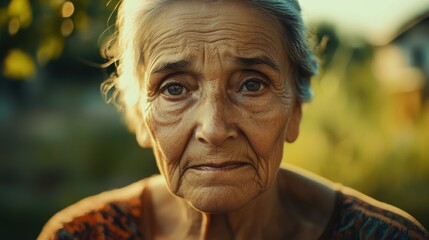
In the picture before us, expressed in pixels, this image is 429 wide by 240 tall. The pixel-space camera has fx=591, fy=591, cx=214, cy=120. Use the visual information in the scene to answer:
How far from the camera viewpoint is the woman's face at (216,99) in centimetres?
222

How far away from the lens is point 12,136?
1345 cm

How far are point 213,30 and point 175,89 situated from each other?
283 millimetres

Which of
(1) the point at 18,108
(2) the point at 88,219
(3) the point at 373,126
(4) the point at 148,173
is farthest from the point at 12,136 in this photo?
(2) the point at 88,219

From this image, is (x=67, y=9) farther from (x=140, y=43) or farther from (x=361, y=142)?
(x=361, y=142)

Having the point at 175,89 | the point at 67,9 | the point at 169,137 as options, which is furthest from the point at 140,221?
the point at 67,9

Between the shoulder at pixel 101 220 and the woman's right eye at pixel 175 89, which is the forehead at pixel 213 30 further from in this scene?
the shoulder at pixel 101 220

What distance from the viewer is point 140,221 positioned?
8.93 feet

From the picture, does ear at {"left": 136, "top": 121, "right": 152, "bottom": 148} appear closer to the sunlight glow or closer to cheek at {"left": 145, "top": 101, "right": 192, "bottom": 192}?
cheek at {"left": 145, "top": 101, "right": 192, "bottom": 192}

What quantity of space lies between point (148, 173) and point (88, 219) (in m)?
8.42

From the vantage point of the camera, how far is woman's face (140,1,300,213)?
2.22m

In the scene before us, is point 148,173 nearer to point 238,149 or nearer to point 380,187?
point 380,187

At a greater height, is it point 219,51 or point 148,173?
point 219,51

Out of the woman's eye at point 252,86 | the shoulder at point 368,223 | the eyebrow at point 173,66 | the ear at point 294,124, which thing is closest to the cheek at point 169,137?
the eyebrow at point 173,66

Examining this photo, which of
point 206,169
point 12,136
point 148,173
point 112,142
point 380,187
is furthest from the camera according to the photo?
point 12,136
